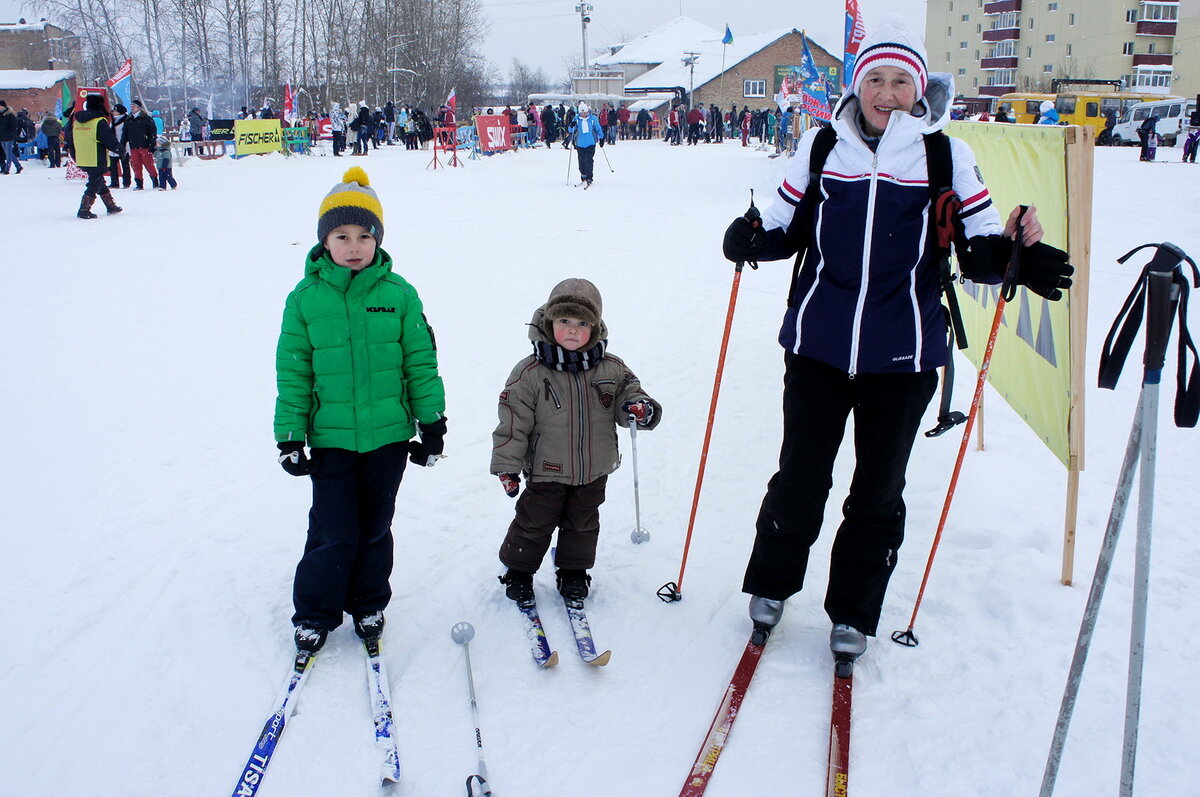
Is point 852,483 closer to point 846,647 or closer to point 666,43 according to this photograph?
point 846,647

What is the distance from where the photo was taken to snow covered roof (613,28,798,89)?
6462 cm

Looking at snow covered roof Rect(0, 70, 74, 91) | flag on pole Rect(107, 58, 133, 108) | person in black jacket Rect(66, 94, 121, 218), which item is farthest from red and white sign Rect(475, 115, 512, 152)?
snow covered roof Rect(0, 70, 74, 91)

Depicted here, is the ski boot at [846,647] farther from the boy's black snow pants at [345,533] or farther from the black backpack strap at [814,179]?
the boy's black snow pants at [345,533]

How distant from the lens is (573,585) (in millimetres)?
3027

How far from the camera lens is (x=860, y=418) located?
2.50 metres

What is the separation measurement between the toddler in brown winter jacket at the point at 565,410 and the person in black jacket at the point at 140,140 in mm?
14480

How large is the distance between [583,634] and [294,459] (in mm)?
1153

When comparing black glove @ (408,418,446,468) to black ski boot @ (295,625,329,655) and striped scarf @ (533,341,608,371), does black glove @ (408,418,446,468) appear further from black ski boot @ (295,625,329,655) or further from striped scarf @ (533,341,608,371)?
black ski boot @ (295,625,329,655)

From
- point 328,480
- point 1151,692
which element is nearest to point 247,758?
point 328,480

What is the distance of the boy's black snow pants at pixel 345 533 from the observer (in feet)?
8.80

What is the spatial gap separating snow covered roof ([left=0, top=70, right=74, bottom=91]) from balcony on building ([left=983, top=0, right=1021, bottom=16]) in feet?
204

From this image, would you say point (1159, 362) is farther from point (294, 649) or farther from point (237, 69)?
point (237, 69)

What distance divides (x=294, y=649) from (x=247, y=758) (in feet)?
1.63

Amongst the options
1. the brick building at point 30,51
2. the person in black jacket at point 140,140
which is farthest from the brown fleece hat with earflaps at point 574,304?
the brick building at point 30,51
